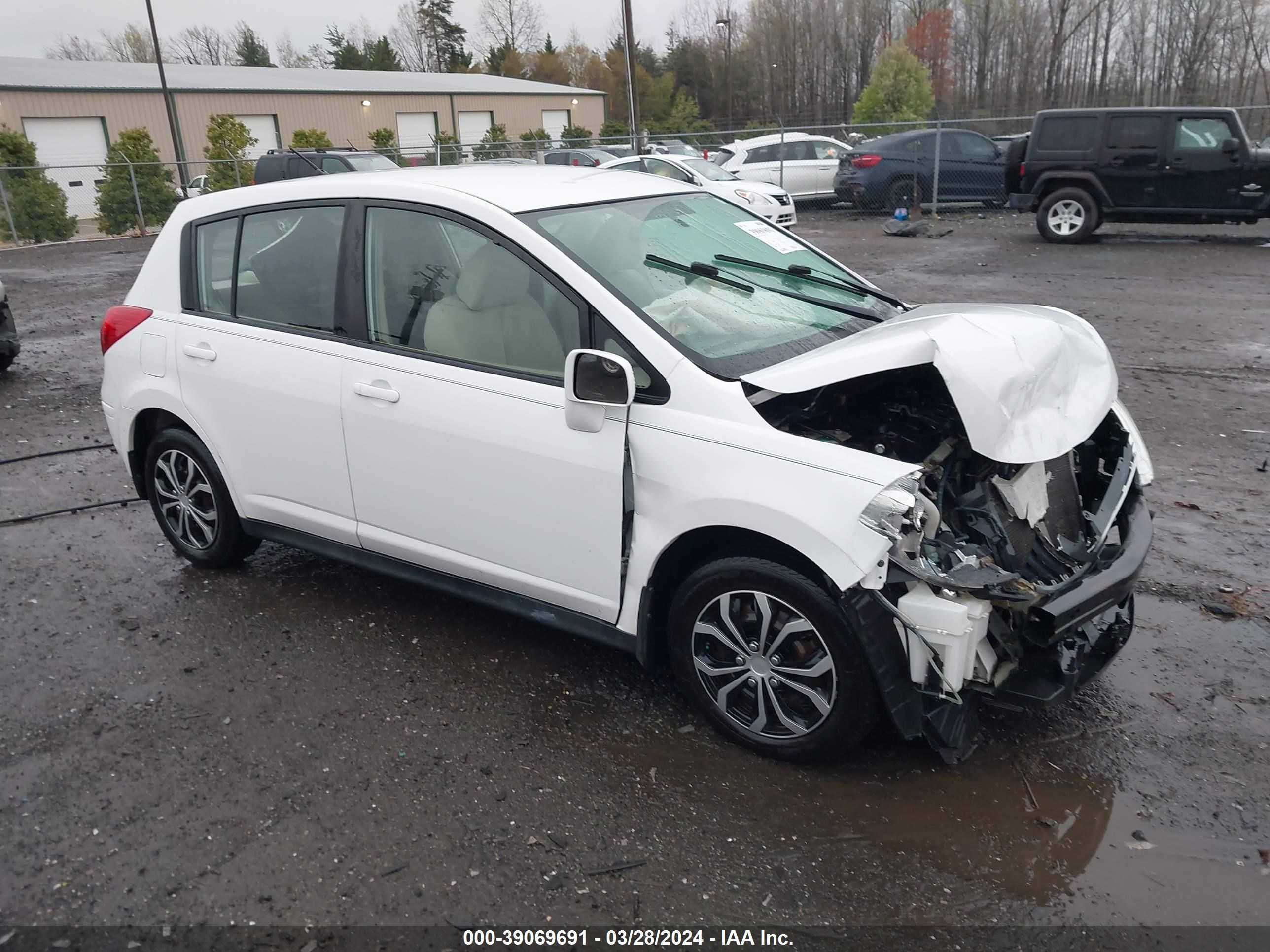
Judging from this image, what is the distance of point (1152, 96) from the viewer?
155ft

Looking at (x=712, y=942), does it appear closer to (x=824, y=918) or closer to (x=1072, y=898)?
(x=824, y=918)

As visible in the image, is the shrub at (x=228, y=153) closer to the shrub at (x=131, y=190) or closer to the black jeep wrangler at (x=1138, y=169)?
the shrub at (x=131, y=190)

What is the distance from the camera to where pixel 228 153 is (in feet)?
108

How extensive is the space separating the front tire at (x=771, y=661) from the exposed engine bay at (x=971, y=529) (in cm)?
21

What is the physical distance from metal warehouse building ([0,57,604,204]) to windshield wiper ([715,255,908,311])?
35.2 m

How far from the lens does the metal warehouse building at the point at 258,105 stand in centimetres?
3897

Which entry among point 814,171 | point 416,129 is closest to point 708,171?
point 814,171

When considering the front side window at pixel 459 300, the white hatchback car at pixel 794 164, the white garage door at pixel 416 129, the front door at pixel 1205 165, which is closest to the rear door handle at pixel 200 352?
the front side window at pixel 459 300

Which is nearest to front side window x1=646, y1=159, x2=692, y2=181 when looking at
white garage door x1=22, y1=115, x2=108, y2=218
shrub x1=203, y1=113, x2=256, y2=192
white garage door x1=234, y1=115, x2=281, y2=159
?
shrub x1=203, y1=113, x2=256, y2=192

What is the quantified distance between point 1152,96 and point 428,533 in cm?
5352

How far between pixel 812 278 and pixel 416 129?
51.5m

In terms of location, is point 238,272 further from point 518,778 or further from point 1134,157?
point 1134,157

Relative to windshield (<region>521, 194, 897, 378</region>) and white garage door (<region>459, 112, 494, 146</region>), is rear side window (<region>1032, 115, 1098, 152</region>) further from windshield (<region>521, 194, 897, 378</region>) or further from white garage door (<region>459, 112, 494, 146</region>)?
white garage door (<region>459, 112, 494, 146</region>)

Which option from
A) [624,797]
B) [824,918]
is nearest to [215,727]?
[624,797]
